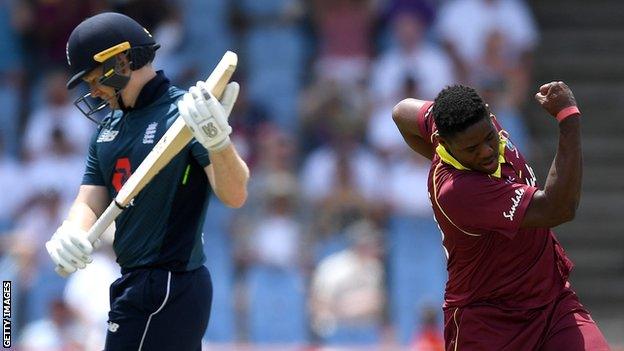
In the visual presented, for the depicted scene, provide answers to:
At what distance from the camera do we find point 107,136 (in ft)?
15.5

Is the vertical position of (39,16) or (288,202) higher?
(39,16)

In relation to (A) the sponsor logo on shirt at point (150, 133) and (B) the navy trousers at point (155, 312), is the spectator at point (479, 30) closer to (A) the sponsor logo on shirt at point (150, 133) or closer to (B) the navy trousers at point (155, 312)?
(A) the sponsor logo on shirt at point (150, 133)

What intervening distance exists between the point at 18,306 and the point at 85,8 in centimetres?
262

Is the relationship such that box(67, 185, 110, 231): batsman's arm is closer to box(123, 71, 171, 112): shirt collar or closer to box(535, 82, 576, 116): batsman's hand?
box(123, 71, 171, 112): shirt collar

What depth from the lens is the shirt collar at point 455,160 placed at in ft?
14.5

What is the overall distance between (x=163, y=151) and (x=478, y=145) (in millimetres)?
1144

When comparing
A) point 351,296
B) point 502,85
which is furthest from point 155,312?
point 502,85

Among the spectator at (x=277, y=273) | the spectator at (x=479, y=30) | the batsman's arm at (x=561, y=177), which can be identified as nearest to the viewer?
the batsman's arm at (x=561, y=177)

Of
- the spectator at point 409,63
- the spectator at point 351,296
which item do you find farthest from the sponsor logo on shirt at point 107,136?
the spectator at point 409,63

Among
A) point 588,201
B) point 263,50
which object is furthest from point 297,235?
point 588,201

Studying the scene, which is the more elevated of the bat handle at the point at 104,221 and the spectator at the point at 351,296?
the bat handle at the point at 104,221

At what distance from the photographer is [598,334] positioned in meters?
4.46

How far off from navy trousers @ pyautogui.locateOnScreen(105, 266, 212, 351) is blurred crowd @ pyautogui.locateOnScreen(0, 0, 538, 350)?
3.79 m

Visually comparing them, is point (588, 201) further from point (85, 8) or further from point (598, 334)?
point (598, 334)
